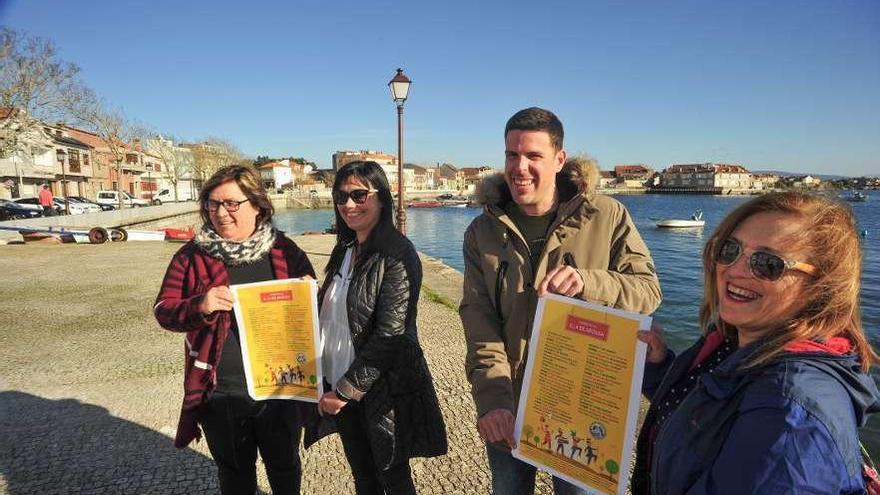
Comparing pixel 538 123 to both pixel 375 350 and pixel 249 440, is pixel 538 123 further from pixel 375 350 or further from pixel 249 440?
pixel 249 440

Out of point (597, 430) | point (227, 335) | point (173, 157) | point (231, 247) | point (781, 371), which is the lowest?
point (597, 430)

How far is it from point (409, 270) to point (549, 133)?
999 millimetres

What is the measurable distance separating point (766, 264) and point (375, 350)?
5.66 ft

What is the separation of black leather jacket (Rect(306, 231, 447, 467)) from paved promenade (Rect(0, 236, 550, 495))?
1140 mm

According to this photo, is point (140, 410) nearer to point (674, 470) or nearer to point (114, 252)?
point (674, 470)

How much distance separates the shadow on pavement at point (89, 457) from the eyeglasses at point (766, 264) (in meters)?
3.64

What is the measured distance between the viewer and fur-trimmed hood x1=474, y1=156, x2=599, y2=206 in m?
2.24

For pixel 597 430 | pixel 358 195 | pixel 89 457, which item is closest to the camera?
pixel 597 430

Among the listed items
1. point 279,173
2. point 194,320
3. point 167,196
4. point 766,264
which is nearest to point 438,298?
point 194,320

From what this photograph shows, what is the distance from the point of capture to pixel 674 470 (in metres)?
1.23

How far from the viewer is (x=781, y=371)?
1.08m

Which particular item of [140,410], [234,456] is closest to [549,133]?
[234,456]

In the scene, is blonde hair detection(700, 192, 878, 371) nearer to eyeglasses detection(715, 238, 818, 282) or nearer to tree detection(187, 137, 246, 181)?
eyeglasses detection(715, 238, 818, 282)

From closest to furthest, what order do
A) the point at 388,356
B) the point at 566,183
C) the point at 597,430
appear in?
the point at 597,430 < the point at 566,183 < the point at 388,356
